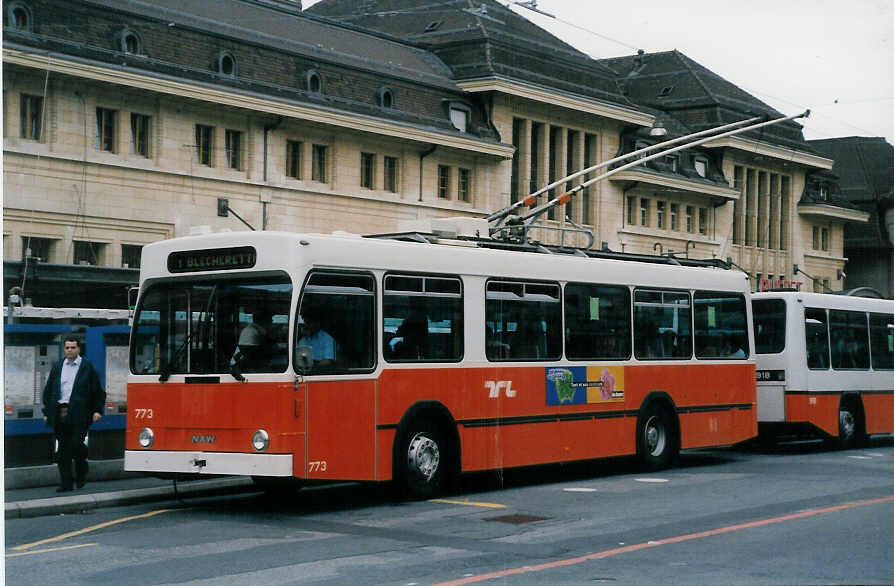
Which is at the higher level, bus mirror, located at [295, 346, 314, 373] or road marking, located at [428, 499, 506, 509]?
bus mirror, located at [295, 346, 314, 373]

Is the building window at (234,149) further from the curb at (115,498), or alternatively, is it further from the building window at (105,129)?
the curb at (115,498)

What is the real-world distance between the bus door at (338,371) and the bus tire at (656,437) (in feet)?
18.4

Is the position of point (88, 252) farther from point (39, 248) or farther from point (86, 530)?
point (86, 530)

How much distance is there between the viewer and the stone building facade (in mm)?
35688

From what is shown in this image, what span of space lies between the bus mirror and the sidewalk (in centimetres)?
150

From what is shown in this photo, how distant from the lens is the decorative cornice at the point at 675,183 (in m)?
58.3

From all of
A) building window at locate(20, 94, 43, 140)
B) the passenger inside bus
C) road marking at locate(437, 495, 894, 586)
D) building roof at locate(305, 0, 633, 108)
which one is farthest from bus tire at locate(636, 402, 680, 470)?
building roof at locate(305, 0, 633, 108)

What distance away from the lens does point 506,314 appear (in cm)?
1603

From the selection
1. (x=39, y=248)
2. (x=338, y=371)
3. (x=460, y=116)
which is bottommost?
(x=338, y=371)

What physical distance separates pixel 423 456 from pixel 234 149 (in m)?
28.3

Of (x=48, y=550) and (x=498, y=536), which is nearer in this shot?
(x=48, y=550)

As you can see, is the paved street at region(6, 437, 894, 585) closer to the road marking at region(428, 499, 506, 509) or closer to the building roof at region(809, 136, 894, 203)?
the road marking at region(428, 499, 506, 509)

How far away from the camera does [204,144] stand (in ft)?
133

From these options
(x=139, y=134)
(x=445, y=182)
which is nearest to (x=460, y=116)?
(x=445, y=182)
